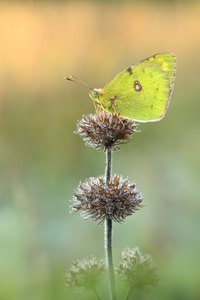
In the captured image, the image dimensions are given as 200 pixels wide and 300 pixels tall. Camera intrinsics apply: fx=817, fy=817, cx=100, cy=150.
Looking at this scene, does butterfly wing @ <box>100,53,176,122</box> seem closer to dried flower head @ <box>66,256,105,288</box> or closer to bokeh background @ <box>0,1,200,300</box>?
dried flower head @ <box>66,256,105,288</box>

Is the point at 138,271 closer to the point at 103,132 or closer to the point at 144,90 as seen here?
the point at 103,132

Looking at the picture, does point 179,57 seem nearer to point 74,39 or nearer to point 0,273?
point 74,39

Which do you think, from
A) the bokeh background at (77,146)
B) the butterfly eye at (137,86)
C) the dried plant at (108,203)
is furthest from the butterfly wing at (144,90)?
the bokeh background at (77,146)

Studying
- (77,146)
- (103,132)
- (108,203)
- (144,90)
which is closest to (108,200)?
(108,203)

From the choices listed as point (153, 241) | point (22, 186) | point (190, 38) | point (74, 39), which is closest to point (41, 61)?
point (74, 39)

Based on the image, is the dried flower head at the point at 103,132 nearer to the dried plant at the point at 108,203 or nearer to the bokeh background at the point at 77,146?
the dried plant at the point at 108,203
